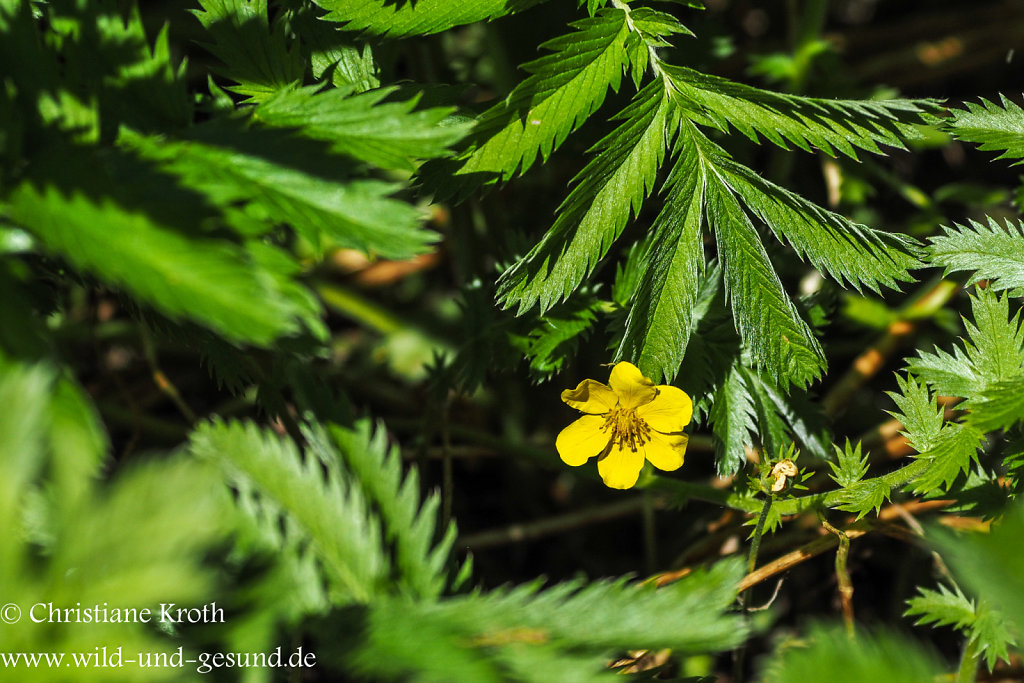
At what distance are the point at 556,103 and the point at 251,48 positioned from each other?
0.60 m

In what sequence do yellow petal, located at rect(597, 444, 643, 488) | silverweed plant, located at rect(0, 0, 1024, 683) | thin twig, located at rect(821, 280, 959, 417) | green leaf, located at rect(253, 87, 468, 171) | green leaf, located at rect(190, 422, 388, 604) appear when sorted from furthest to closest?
thin twig, located at rect(821, 280, 959, 417) → yellow petal, located at rect(597, 444, 643, 488) → green leaf, located at rect(253, 87, 468, 171) → green leaf, located at rect(190, 422, 388, 604) → silverweed plant, located at rect(0, 0, 1024, 683)

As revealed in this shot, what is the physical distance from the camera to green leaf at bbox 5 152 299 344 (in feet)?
3.13

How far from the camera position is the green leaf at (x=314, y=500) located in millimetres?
1062

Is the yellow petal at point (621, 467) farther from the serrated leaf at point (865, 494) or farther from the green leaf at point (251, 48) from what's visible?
the green leaf at point (251, 48)

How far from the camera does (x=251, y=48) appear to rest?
4.97ft

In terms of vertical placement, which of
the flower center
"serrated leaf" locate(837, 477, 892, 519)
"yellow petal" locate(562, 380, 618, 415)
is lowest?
"serrated leaf" locate(837, 477, 892, 519)

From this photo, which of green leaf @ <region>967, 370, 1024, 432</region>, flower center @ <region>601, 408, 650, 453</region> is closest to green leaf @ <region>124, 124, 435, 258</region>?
flower center @ <region>601, 408, 650, 453</region>

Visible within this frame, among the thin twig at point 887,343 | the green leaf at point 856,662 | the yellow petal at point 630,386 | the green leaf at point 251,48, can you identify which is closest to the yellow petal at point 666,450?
the yellow petal at point 630,386

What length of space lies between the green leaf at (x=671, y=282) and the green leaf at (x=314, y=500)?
0.58 meters

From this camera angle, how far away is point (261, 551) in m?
1.05

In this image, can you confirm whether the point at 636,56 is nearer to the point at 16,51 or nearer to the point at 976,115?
the point at 976,115

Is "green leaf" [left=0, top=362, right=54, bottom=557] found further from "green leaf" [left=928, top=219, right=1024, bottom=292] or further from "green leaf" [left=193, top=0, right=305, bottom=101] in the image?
"green leaf" [left=928, top=219, right=1024, bottom=292]

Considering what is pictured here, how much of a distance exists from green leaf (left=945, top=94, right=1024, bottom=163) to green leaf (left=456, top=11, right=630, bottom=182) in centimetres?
66

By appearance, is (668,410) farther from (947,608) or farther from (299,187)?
(299,187)
